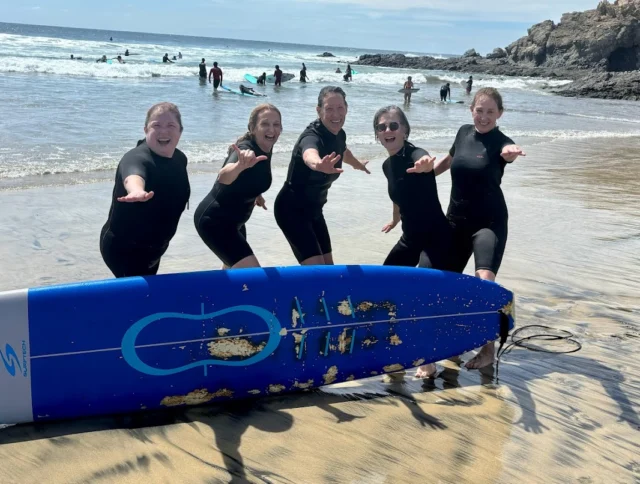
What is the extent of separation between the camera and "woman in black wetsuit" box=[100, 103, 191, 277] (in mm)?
3213

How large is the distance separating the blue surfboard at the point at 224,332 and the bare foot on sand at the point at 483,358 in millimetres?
88

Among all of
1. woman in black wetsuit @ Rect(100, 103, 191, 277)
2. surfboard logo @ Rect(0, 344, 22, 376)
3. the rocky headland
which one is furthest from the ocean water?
the rocky headland

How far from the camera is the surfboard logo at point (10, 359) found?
2992 millimetres

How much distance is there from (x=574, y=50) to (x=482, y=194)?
65651 mm

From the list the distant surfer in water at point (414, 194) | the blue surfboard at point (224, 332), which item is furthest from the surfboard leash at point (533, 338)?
the distant surfer in water at point (414, 194)

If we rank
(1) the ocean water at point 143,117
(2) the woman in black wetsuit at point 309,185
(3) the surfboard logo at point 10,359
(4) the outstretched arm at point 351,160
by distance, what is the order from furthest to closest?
(1) the ocean water at point 143,117 → (4) the outstretched arm at point 351,160 → (2) the woman in black wetsuit at point 309,185 → (3) the surfboard logo at point 10,359

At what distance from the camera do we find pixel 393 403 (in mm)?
3320

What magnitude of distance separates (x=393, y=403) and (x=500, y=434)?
0.58 meters

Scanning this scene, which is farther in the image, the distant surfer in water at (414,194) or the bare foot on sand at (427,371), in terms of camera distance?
the distant surfer in water at (414,194)

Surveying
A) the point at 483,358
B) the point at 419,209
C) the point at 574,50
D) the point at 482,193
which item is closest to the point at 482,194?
the point at 482,193

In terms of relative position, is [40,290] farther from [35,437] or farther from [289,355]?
[289,355]

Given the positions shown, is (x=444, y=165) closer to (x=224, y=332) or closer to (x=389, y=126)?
(x=389, y=126)

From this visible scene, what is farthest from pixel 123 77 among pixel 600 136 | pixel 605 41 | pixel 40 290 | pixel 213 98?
pixel 605 41

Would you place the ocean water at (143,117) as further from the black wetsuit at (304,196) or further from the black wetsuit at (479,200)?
the black wetsuit at (479,200)
